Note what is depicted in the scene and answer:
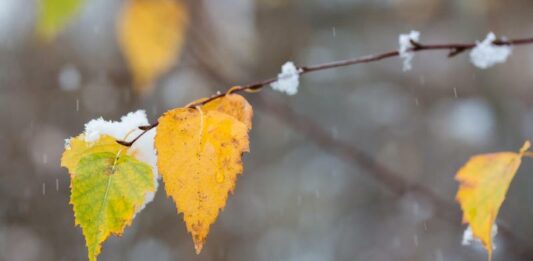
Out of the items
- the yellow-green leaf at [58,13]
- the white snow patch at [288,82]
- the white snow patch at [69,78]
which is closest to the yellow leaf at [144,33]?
the yellow-green leaf at [58,13]

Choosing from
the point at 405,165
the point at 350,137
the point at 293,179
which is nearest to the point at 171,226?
the point at 293,179

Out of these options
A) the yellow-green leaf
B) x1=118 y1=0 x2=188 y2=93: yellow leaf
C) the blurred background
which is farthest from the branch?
the blurred background

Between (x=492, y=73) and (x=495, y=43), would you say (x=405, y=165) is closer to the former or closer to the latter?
(x=492, y=73)

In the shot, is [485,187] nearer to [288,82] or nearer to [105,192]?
[288,82]

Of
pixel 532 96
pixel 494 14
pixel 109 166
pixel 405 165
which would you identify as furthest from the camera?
pixel 405 165

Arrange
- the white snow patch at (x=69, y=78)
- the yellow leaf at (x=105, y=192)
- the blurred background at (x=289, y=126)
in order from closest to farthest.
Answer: the yellow leaf at (x=105, y=192) < the blurred background at (x=289, y=126) < the white snow patch at (x=69, y=78)

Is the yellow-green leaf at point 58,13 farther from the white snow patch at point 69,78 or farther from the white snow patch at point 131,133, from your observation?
the white snow patch at point 69,78
